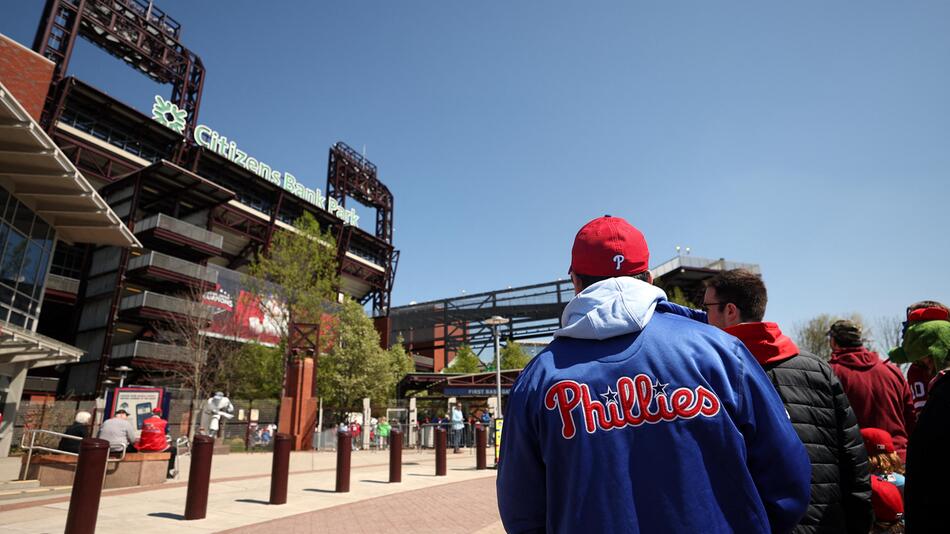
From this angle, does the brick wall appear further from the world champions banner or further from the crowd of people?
the crowd of people

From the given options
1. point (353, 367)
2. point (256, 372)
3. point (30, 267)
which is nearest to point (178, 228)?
point (256, 372)

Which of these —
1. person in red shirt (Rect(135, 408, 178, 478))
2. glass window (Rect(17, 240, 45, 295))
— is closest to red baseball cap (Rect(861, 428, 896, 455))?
person in red shirt (Rect(135, 408, 178, 478))

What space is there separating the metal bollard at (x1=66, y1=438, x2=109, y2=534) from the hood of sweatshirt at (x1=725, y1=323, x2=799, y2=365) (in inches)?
231

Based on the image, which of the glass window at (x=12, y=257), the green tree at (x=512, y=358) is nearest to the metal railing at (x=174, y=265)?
the glass window at (x=12, y=257)

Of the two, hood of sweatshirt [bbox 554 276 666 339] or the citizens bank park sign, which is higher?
the citizens bank park sign

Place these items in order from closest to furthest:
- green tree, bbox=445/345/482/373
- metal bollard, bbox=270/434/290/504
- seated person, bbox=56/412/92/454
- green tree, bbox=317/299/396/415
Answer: metal bollard, bbox=270/434/290/504
seated person, bbox=56/412/92/454
green tree, bbox=317/299/396/415
green tree, bbox=445/345/482/373

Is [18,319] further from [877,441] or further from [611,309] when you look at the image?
[877,441]

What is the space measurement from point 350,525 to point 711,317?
17.8 feet

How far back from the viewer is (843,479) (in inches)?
97.6

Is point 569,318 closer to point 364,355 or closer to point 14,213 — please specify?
point 14,213

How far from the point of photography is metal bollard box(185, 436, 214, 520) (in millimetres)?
6766

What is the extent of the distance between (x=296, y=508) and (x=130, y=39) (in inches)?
1803

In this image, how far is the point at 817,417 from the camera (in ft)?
8.20

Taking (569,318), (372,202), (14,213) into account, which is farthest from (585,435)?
(372,202)
